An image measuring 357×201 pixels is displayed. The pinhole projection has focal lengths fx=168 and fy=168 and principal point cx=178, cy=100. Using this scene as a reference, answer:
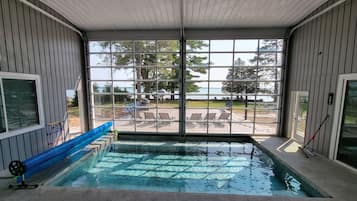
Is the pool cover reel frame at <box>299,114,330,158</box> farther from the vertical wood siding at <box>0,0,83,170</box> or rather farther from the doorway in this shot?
the vertical wood siding at <box>0,0,83,170</box>

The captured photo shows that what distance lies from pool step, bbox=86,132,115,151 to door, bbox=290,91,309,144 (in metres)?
6.41

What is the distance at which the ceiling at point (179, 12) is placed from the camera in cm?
425

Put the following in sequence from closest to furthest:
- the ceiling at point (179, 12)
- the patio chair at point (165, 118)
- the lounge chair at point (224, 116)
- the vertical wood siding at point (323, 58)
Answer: the vertical wood siding at point (323, 58) → the ceiling at point (179, 12) → the lounge chair at point (224, 116) → the patio chair at point (165, 118)

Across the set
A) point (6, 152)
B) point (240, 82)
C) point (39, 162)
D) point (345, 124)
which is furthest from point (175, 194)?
point (240, 82)

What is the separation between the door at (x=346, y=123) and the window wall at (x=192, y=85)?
2.49 metres

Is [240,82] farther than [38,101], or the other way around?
[240,82]

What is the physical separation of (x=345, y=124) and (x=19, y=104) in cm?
741

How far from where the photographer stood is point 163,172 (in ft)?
13.7

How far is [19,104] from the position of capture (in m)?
3.88

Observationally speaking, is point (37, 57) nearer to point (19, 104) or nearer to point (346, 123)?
point (19, 104)

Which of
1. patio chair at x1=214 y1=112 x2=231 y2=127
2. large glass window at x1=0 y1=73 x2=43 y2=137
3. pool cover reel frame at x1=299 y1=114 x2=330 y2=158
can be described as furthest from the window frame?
pool cover reel frame at x1=299 y1=114 x2=330 y2=158

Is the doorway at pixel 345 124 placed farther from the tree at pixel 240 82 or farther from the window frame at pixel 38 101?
the window frame at pixel 38 101

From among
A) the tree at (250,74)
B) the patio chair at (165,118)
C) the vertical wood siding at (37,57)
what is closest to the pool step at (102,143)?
the vertical wood siding at (37,57)

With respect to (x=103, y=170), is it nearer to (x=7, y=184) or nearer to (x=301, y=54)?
(x=7, y=184)
